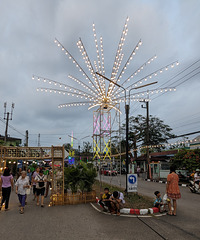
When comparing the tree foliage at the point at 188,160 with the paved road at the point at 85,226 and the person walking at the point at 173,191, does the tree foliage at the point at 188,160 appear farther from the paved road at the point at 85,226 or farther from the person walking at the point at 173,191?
the person walking at the point at 173,191

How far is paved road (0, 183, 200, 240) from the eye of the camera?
5137 millimetres

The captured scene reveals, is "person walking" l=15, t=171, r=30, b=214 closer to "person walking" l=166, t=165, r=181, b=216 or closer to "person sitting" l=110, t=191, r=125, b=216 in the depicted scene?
"person sitting" l=110, t=191, r=125, b=216

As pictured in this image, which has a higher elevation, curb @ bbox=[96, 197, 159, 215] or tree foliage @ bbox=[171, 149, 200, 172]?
tree foliage @ bbox=[171, 149, 200, 172]

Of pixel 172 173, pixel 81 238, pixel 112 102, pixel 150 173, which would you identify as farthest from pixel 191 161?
pixel 81 238

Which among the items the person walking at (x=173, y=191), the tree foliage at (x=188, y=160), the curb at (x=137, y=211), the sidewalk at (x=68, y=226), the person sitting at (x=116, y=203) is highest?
the tree foliage at (x=188, y=160)

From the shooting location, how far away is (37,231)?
5.51 metres

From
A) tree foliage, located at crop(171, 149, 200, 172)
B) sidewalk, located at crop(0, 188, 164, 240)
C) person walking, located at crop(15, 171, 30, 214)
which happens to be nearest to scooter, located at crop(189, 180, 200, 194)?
tree foliage, located at crop(171, 149, 200, 172)

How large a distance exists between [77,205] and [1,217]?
3.14 meters

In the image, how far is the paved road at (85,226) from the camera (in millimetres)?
5137

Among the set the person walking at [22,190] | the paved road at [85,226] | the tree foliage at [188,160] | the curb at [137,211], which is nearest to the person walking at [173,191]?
the paved road at [85,226]

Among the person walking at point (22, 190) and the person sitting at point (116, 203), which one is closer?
the person sitting at point (116, 203)

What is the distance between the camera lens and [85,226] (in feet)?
19.4

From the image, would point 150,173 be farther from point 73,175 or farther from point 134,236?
point 134,236

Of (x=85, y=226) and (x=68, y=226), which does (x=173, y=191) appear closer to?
(x=85, y=226)
